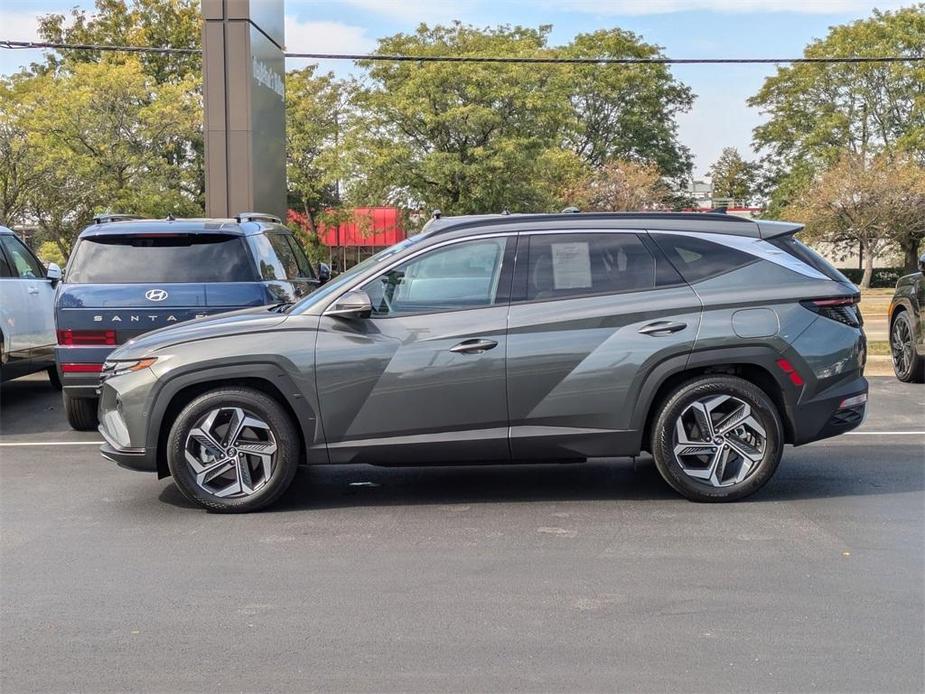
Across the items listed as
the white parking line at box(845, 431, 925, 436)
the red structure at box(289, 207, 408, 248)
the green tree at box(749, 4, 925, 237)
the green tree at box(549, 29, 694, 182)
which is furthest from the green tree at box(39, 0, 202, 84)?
the white parking line at box(845, 431, 925, 436)

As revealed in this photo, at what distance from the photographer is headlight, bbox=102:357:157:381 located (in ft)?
20.1

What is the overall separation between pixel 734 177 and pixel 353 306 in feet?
270

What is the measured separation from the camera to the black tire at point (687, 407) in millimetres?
6121

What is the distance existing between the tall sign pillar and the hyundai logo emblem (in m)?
7.22

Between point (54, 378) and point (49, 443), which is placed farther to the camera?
point (54, 378)

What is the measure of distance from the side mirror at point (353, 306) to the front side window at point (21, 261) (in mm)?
6154

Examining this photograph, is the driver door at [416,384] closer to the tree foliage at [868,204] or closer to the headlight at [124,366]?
the headlight at [124,366]

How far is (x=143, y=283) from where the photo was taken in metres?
8.36

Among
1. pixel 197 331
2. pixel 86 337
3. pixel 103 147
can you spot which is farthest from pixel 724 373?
pixel 103 147

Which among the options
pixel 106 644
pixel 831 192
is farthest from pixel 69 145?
pixel 831 192

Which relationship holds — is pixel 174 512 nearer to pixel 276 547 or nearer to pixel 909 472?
pixel 276 547

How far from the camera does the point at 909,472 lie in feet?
23.3

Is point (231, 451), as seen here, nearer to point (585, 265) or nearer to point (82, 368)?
point (585, 265)

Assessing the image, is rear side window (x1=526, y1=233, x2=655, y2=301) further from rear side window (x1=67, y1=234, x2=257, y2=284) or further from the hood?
rear side window (x1=67, y1=234, x2=257, y2=284)
